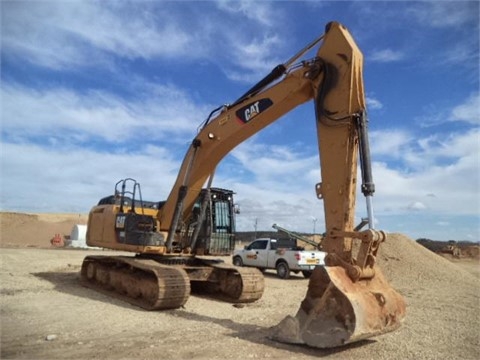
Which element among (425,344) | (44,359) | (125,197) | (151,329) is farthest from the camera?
(125,197)

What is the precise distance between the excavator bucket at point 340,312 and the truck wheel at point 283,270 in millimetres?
11850

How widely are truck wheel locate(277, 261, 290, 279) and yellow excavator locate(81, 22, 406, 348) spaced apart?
263 inches

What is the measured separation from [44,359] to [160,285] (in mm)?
3773

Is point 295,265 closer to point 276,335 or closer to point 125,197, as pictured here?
point 125,197

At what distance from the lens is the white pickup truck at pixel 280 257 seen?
18516 millimetres

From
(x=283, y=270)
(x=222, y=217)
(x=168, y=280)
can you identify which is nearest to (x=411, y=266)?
(x=283, y=270)

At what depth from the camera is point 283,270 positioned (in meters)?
19.1

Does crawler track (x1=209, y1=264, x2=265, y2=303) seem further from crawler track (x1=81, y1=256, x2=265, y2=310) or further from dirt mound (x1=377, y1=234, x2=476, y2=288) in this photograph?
dirt mound (x1=377, y1=234, x2=476, y2=288)

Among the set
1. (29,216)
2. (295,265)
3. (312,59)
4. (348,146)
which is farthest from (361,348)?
(29,216)

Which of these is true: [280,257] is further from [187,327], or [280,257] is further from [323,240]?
[323,240]

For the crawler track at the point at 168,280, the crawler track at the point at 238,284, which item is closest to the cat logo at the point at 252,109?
the crawler track at the point at 168,280

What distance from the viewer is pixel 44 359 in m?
5.97

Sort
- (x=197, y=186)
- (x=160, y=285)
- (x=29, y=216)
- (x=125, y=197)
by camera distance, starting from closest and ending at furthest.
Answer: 1. (x=160, y=285)
2. (x=197, y=186)
3. (x=125, y=197)
4. (x=29, y=216)

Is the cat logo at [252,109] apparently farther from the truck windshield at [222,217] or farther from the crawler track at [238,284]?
the crawler track at [238,284]
